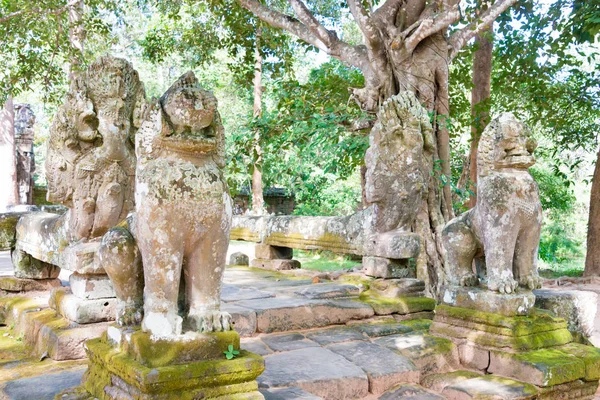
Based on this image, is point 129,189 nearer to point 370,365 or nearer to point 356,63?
point 370,365

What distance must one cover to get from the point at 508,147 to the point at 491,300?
1.05 metres

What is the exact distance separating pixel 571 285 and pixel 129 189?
26.5ft

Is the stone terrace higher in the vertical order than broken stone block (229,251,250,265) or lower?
lower

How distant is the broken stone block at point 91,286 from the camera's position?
12.1ft

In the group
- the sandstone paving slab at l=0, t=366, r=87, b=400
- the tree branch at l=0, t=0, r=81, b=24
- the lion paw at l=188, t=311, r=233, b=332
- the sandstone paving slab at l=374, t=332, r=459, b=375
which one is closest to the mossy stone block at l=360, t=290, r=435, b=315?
the sandstone paving slab at l=374, t=332, r=459, b=375

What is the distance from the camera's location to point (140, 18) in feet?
90.7

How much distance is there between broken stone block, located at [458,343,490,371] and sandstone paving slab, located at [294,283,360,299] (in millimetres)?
1235

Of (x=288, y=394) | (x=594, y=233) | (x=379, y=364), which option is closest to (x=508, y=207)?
(x=379, y=364)

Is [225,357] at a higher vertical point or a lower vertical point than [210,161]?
lower

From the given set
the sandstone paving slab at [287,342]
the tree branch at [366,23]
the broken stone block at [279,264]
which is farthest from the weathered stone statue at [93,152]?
the broken stone block at [279,264]

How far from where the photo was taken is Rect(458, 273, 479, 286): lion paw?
4031 mm

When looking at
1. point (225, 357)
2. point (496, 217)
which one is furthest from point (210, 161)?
point (496, 217)

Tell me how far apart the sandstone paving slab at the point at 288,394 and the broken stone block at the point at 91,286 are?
4.45 feet

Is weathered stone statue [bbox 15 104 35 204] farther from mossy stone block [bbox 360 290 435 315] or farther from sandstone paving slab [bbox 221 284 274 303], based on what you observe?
mossy stone block [bbox 360 290 435 315]
